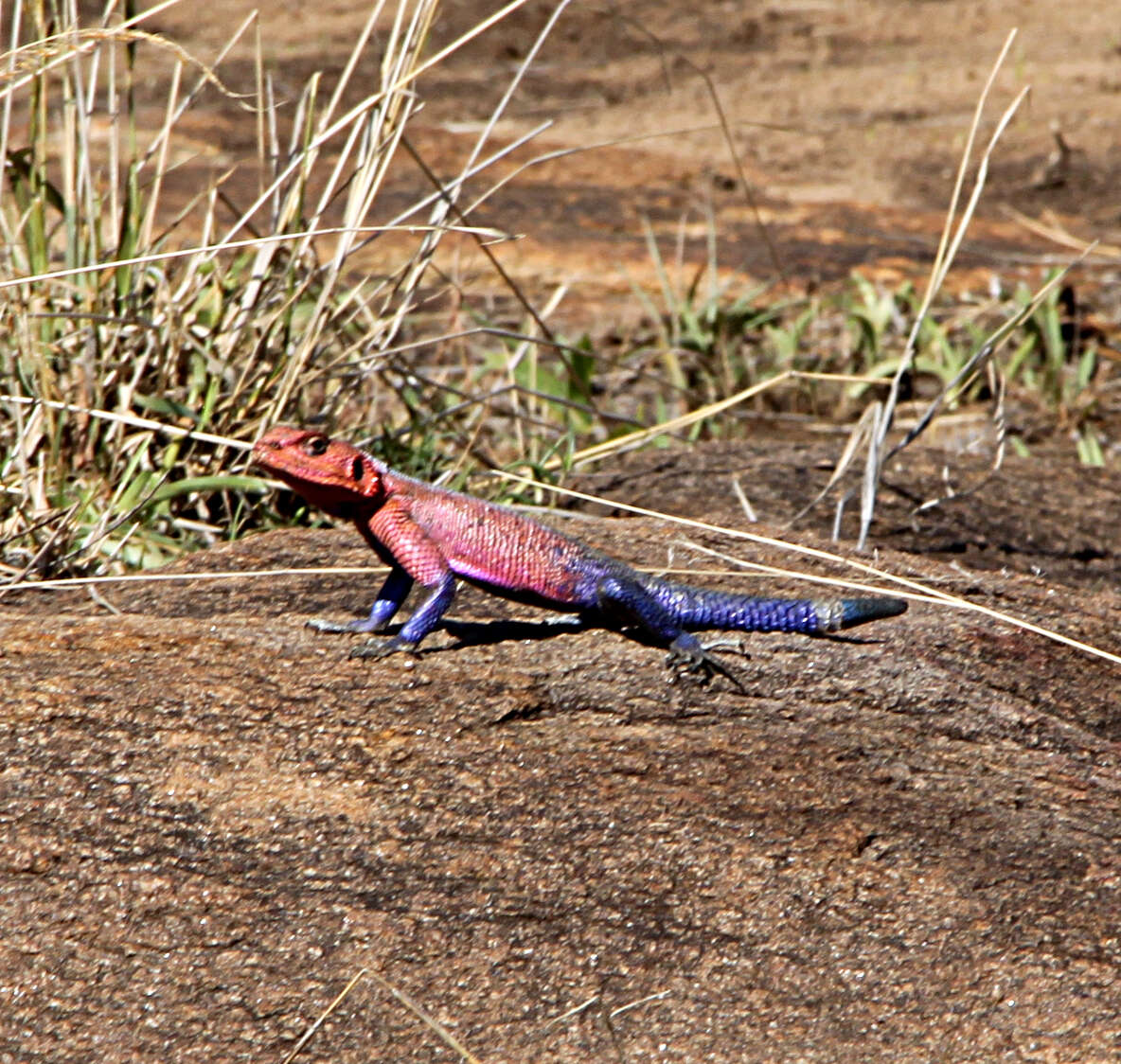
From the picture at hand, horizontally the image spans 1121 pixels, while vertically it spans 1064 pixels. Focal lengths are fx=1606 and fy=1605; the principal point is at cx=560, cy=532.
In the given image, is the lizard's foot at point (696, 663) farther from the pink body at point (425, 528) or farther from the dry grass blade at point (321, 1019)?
the dry grass blade at point (321, 1019)

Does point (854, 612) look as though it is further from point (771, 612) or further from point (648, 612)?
point (648, 612)

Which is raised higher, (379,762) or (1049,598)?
(379,762)

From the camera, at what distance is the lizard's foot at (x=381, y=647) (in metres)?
3.21

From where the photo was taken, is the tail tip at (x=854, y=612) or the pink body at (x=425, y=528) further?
the tail tip at (x=854, y=612)

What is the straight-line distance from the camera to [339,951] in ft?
8.27

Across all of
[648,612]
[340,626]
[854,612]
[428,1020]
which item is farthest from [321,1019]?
[854,612]

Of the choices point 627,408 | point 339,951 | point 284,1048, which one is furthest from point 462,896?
point 627,408

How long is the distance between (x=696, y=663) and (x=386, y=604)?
0.67 meters

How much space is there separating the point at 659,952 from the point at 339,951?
19.9 inches

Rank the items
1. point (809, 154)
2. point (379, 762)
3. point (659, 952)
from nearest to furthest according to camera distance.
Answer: point (659, 952) < point (379, 762) < point (809, 154)

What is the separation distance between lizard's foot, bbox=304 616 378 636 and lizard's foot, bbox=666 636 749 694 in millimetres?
634

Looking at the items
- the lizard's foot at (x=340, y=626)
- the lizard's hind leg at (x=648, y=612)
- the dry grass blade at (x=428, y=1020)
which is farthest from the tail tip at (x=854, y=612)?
the dry grass blade at (x=428, y=1020)

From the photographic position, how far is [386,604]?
134 inches

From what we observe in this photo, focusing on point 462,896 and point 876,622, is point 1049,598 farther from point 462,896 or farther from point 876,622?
point 462,896
